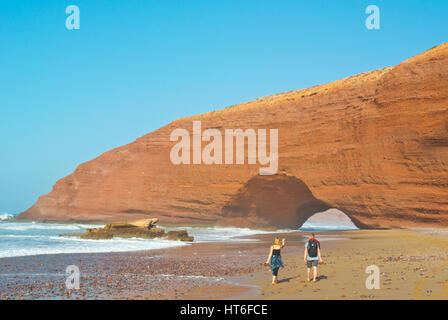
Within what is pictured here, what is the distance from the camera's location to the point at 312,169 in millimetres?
38875

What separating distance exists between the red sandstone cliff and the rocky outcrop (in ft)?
55.4

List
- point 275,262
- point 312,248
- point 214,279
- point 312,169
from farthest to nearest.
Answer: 1. point 312,169
2. point 214,279
3. point 312,248
4. point 275,262

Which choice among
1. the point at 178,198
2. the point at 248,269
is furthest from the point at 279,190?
the point at 248,269

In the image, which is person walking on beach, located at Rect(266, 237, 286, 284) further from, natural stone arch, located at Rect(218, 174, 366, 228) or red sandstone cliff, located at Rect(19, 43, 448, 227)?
natural stone arch, located at Rect(218, 174, 366, 228)

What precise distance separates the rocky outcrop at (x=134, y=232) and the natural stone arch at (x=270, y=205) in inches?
659

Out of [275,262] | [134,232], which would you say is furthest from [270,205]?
[275,262]

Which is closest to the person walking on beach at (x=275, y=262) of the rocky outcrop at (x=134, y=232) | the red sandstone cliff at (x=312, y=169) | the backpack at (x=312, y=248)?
the backpack at (x=312, y=248)

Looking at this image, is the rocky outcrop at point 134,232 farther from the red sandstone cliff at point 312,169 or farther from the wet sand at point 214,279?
the red sandstone cliff at point 312,169

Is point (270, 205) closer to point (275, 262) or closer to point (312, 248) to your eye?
point (312, 248)

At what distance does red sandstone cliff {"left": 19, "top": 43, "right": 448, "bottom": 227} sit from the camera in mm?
32469

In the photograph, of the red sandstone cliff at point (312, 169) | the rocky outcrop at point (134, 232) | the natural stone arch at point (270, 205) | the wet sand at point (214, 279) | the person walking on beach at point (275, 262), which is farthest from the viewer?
the natural stone arch at point (270, 205)

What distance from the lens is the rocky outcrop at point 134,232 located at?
25.0m

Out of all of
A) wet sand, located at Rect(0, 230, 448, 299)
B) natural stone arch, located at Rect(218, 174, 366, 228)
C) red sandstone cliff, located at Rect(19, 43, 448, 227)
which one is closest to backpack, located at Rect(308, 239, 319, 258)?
wet sand, located at Rect(0, 230, 448, 299)

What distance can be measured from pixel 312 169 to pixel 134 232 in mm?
18702
